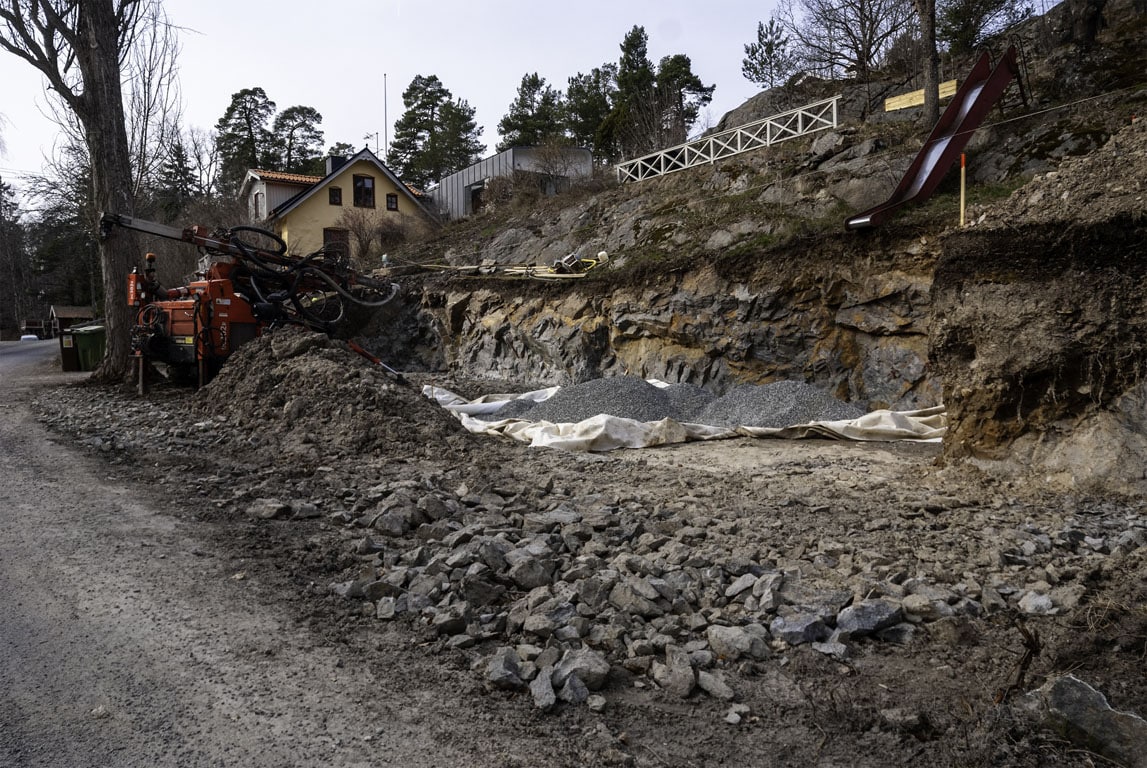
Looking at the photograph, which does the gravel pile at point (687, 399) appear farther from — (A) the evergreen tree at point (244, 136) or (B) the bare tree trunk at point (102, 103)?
(A) the evergreen tree at point (244, 136)

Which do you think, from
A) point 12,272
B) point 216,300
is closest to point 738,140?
point 216,300

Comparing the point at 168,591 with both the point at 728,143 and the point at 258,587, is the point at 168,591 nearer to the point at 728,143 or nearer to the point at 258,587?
the point at 258,587

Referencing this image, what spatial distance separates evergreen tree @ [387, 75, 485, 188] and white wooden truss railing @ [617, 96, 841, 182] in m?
20.8

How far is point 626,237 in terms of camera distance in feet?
60.1

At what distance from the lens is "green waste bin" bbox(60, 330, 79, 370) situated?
16.9 metres

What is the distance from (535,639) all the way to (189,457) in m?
5.23

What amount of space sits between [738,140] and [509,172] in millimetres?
12831

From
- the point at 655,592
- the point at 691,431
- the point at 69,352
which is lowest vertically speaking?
the point at 691,431

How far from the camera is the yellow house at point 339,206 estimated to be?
3033cm

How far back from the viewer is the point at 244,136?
142 feet

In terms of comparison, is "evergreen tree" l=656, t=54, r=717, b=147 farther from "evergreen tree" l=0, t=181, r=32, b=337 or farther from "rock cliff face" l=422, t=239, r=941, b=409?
"evergreen tree" l=0, t=181, r=32, b=337

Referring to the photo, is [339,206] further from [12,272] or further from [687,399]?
[12,272]

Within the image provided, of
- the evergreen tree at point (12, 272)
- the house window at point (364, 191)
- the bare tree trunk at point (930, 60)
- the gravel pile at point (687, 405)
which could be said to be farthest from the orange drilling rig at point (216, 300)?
the evergreen tree at point (12, 272)

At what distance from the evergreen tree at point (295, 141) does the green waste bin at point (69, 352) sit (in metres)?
28.5
